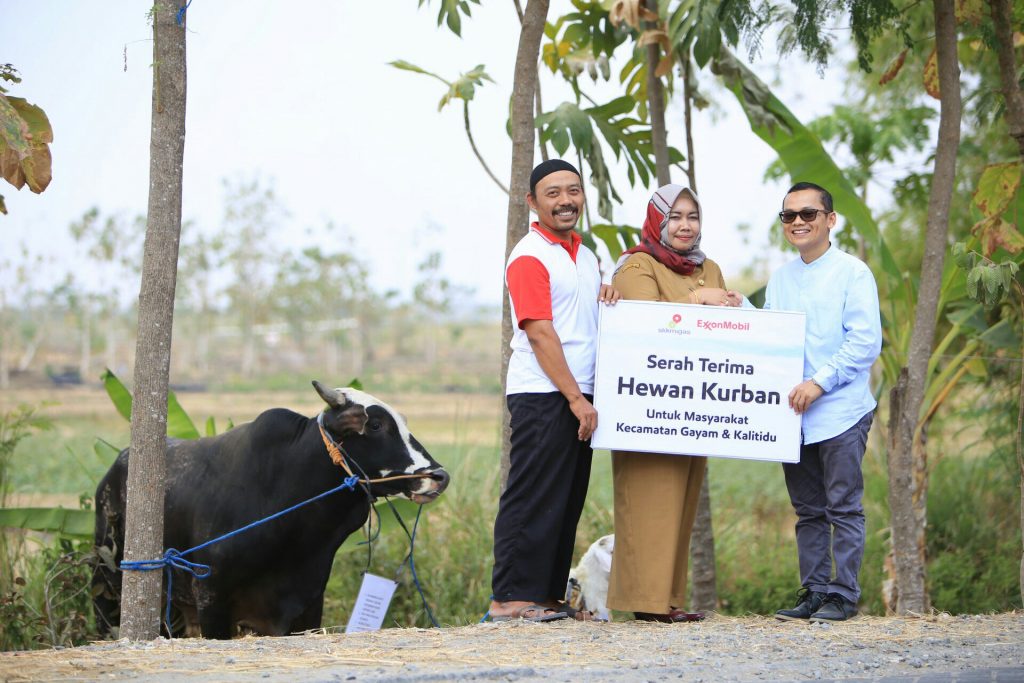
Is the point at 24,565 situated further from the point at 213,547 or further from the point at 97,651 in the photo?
the point at 97,651

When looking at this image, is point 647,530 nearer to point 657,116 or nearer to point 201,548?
point 201,548

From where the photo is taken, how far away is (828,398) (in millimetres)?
4641

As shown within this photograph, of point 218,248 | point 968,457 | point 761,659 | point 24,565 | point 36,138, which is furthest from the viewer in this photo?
point 218,248

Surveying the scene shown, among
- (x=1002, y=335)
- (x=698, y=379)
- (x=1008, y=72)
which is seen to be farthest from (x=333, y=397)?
(x=1002, y=335)

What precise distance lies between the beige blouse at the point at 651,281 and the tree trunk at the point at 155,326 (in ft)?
6.46

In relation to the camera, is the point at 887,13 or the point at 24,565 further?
the point at 24,565

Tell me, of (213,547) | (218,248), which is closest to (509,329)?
(213,547)

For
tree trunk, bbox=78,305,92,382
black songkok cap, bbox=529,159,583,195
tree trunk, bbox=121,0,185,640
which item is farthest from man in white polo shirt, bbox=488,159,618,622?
tree trunk, bbox=78,305,92,382

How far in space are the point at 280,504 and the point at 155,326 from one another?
1.28m

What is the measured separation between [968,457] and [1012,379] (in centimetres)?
467

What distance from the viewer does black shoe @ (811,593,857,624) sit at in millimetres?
4652

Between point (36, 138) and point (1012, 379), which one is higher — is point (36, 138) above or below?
above

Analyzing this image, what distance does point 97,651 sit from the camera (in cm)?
394

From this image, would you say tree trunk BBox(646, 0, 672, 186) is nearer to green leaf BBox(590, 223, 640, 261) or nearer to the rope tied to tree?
green leaf BBox(590, 223, 640, 261)
